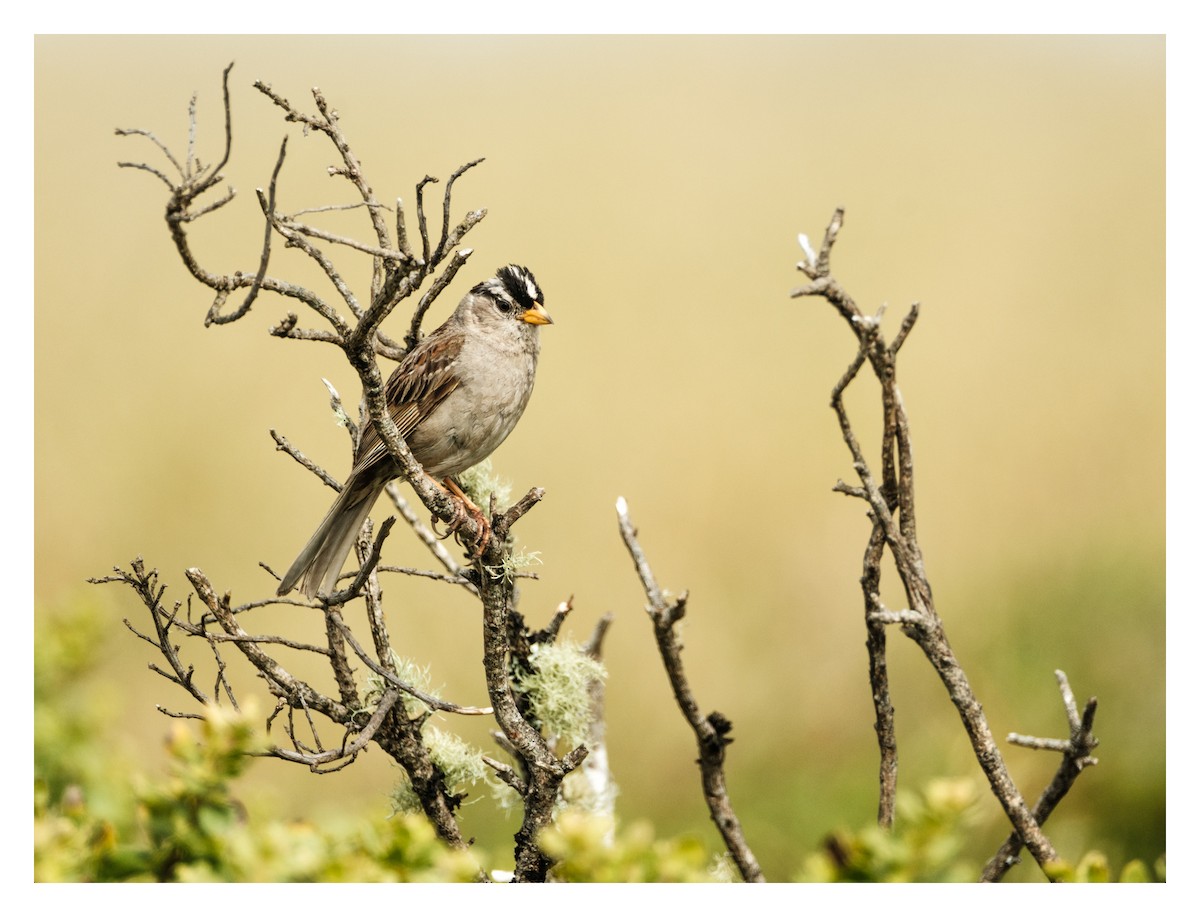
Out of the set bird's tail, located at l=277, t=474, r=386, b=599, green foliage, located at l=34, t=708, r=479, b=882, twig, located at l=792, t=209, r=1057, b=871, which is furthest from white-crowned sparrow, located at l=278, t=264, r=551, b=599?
green foliage, located at l=34, t=708, r=479, b=882

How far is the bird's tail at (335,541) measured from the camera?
281cm

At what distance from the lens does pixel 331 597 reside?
2.38m

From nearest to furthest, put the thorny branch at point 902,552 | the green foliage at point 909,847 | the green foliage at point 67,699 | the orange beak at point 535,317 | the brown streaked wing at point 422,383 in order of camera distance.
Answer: the green foliage at point 909,847 < the thorny branch at point 902,552 < the green foliage at point 67,699 < the brown streaked wing at point 422,383 < the orange beak at point 535,317

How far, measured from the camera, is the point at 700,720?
102 inches

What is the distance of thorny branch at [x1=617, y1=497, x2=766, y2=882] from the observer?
101 inches

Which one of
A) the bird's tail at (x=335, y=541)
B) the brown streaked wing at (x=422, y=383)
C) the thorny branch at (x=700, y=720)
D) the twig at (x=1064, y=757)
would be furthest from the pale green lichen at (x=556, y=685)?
the twig at (x=1064, y=757)

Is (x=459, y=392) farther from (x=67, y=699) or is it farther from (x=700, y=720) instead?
(x=67, y=699)

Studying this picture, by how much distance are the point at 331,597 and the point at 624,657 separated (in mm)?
1977

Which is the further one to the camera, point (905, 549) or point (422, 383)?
point (422, 383)

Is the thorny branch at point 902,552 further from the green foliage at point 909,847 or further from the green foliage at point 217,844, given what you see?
the green foliage at point 217,844

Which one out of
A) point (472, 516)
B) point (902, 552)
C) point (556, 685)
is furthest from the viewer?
point (472, 516)

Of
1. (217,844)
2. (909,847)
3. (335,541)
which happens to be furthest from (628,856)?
(335,541)

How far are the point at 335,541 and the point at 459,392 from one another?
550 mm

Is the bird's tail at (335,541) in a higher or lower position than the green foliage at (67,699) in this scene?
higher
